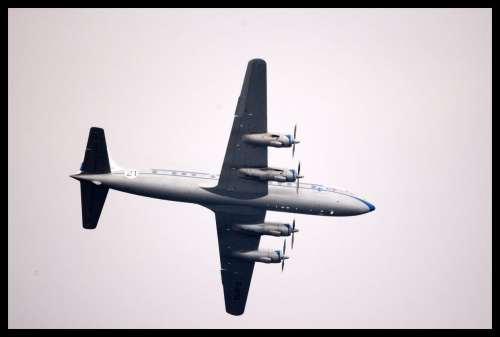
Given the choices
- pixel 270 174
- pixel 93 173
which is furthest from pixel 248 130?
pixel 93 173

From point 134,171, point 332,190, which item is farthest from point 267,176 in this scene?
point 134,171

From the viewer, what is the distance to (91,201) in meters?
60.4

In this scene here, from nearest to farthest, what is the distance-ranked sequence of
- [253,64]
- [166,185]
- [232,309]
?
1. [253,64]
2. [166,185]
3. [232,309]

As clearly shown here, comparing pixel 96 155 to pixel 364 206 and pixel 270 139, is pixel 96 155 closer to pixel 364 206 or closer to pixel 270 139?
pixel 270 139

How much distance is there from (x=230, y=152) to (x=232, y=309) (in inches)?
695

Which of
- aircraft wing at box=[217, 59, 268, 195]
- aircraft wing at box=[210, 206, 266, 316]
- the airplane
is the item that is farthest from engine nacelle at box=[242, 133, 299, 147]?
aircraft wing at box=[210, 206, 266, 316]

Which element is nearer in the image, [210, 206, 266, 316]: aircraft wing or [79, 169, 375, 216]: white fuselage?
[79, 169, 375, 216]: white fuselage

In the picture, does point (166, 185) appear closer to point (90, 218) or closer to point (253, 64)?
point (90, 218)

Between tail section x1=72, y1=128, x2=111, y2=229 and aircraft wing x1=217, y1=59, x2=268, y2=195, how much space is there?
954cm

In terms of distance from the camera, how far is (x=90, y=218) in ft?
200

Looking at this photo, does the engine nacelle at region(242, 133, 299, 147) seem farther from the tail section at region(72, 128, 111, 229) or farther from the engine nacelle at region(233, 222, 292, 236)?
the tail section at region(72, 128, 111, 229)

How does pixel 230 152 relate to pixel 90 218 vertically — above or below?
above

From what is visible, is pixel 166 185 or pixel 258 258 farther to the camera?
pixel 258 258

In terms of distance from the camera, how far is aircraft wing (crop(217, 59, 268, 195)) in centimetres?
5562
